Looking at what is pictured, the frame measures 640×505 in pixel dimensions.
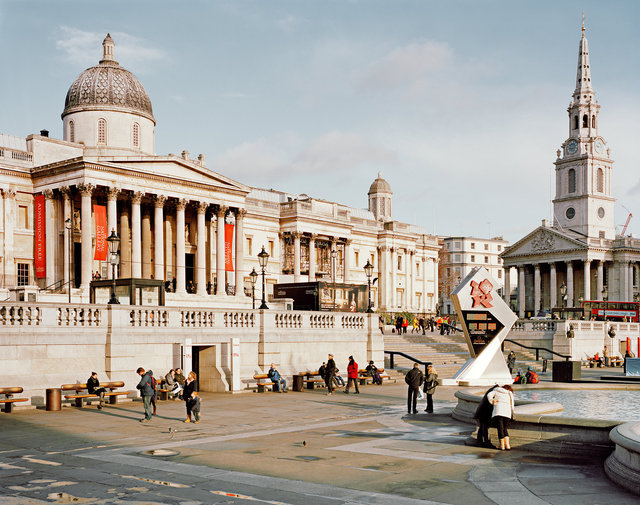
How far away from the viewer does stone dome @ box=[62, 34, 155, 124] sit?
63531 mm

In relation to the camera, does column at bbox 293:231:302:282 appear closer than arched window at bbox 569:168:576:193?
Yes

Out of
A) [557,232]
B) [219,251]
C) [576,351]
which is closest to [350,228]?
[219,251]

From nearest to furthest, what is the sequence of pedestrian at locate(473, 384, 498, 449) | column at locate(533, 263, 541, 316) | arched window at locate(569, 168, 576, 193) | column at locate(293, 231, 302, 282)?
pedestrian at locate(473, 384, 498, 449) < column at locate(293, 231, 302, 282) < column at locate(533, 263, 541, 316) < arched window at locate(569, 168, 576, 193)

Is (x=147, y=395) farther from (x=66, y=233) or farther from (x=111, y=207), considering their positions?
(x=66, y=233)

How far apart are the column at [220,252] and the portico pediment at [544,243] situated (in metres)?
72.9

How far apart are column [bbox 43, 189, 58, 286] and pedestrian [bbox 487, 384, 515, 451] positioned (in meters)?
47.4

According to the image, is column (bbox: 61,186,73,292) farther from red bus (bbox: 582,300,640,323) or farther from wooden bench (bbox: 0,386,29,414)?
red bus (bbox: 582,300,640,323)

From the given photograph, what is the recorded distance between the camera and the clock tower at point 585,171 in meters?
125

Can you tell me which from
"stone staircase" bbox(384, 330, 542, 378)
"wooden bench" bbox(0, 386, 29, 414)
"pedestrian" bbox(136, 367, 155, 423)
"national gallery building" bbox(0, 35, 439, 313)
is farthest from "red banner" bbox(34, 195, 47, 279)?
"pedestrian" bbox(136, 367, 155, 423)

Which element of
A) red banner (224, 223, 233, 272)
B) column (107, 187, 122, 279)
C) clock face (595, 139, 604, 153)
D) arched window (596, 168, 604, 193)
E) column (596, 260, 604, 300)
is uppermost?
clock face (595, 139, 604, 153)

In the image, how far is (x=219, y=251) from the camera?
6600 cm

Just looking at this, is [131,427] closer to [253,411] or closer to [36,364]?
[253,411]

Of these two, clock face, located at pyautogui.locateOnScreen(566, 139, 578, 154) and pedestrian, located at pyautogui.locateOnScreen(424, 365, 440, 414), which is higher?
clock face, located at pyautogui.locateOnScreen(566, 139, 578, 154)

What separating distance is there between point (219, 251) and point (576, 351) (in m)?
32.4
